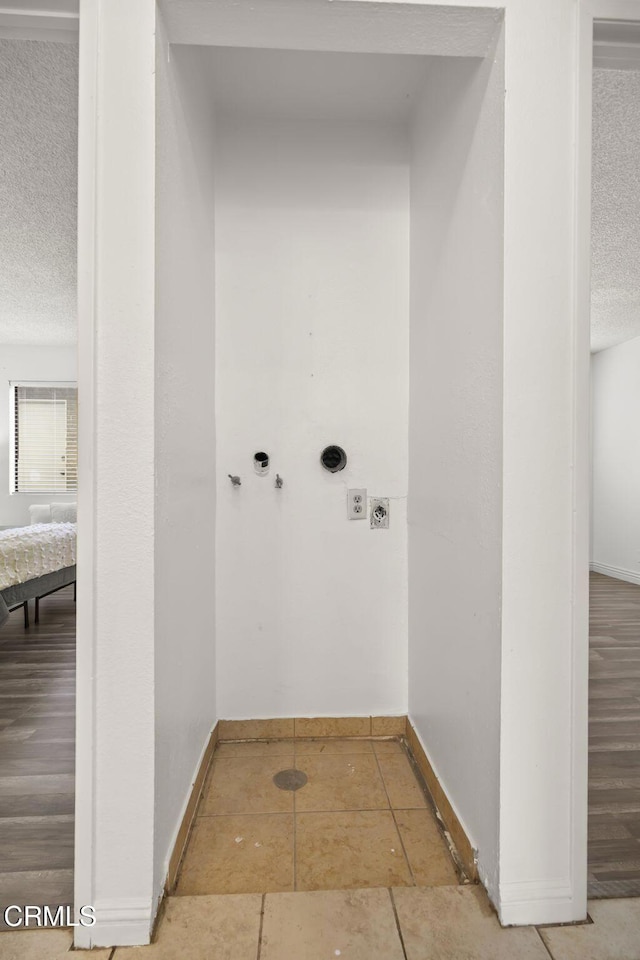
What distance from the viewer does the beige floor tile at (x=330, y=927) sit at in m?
1.11

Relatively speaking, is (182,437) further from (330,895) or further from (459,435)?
(330,895)

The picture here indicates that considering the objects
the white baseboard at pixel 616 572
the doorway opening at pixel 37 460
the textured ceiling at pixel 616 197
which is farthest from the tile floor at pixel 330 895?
the white baseboard at pixel 616 572

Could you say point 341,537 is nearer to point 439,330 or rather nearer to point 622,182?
point 439,330

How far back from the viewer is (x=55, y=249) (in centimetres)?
345

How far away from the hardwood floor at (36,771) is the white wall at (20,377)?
3033mm

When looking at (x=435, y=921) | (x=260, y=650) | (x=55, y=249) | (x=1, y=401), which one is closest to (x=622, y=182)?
(x=260, y=650)

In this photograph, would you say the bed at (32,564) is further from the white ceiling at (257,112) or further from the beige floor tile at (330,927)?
the beige floor tile at (330,927)

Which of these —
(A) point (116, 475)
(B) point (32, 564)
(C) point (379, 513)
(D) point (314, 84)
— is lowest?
(B) point (32, 564)

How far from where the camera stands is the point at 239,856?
141 centimetres

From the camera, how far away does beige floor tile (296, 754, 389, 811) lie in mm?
1631

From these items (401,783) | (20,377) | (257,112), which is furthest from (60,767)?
(20,377)

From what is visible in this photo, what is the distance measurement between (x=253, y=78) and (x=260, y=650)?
215 cm

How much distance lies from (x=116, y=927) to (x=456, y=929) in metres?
0.78

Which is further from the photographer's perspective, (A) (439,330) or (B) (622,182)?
(B) (622,182)
